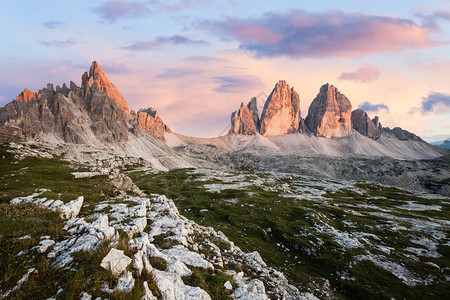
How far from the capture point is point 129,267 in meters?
8.46

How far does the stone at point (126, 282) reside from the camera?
734 centimetres

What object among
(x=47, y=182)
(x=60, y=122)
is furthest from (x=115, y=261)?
(x=60, y=122)

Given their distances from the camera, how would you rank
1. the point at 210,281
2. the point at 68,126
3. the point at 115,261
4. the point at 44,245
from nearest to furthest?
1. the point at 115,261
2. the point at 44,245
3. the point at 210,281
4. the point at 68,126

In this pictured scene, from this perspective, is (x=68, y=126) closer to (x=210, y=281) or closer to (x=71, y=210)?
(x=71, y=210)

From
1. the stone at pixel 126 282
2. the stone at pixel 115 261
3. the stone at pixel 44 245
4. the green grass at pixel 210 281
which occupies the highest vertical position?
the stone at pixel 44 245

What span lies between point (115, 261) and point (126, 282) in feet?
3.44

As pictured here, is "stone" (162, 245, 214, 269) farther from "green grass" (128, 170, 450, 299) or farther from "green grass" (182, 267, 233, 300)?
"green grass" (128, 170, 450, 299)

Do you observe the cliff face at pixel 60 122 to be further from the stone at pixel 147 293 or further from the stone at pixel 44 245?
the stone at pixel 147 293

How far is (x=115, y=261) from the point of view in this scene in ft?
27.1

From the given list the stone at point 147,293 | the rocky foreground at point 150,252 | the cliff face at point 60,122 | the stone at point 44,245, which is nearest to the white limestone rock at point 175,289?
the rocky foreground at point 150,252

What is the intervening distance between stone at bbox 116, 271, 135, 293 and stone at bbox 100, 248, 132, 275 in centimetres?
33

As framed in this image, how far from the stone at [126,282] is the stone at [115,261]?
0.33 meters

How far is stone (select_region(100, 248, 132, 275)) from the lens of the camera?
796 centimetres

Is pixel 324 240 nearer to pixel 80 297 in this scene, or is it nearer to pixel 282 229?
pixel 282 229
